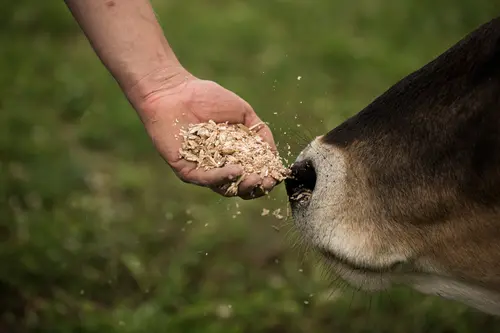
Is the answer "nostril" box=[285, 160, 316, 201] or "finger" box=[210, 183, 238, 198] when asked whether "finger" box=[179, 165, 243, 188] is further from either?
"nostril" box=[285, 160, 316, 201]

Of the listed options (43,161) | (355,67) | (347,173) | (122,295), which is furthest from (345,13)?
(347,173)

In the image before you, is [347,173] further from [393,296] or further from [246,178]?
[393,296]

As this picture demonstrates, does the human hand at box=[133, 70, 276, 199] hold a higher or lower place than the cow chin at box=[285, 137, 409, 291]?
higher

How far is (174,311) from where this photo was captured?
3334 mm

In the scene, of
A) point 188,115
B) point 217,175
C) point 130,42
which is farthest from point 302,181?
point 130,42

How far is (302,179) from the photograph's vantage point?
244cm

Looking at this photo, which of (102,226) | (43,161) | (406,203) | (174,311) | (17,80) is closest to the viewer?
(406,203)

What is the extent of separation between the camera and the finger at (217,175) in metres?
2.29

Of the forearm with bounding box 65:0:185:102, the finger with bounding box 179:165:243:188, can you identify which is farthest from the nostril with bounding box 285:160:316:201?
the forearm with bounding box 65:0:185:102

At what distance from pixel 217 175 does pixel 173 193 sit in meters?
1.97

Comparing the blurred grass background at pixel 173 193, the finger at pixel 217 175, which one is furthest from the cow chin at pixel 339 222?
the blurred grass background at pixel 173 193

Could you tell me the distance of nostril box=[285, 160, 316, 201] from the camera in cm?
242

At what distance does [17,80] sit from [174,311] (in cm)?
233

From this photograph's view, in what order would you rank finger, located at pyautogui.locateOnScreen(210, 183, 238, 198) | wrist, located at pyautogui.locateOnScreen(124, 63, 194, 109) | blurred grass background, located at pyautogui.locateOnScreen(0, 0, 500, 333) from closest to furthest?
finger, located at pyautogui.locateOnScreen(210, 183, 238, 198) → wrist, located at pyautogui.locateOnScreen(124, 63, 194, 109) → blurred grass background, located at pyautogui.locateOnScreen(0, 0, 500, 333)
